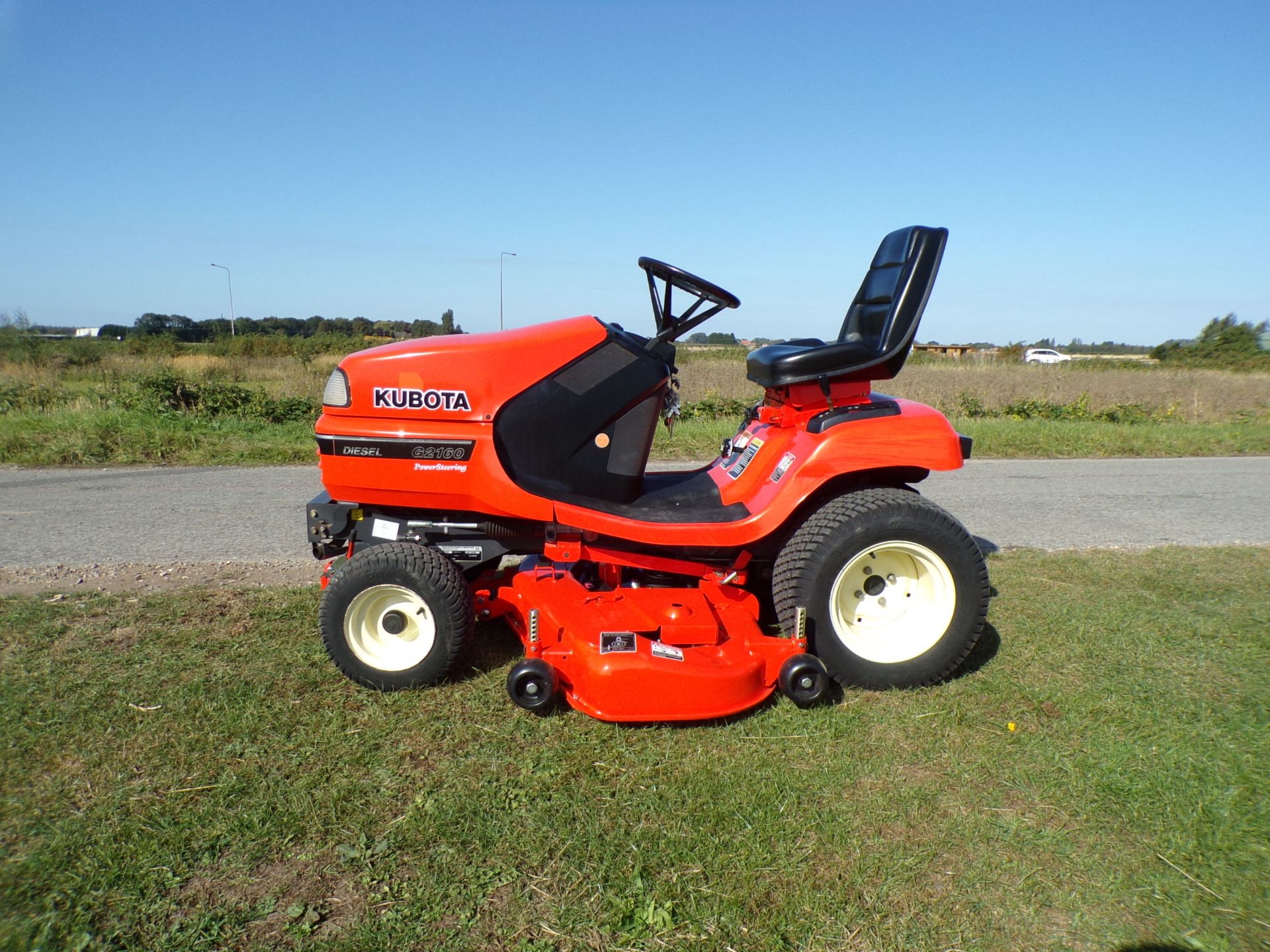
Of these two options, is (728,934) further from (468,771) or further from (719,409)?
(719,409)

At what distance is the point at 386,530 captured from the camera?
11.0 feet

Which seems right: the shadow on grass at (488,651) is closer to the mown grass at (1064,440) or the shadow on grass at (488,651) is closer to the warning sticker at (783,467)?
the warning sticker at (783,467)

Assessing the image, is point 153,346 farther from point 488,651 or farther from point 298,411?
point 488,651

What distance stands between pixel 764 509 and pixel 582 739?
116cm

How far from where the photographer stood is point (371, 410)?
10.4 feet

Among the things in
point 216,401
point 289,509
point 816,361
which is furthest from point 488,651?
point 216,401

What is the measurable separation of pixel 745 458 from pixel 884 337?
0.82 metres

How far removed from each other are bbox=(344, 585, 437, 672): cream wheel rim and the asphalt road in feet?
6.53

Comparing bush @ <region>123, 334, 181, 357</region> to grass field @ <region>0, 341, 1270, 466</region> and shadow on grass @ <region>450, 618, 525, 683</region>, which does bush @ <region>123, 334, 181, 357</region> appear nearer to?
grass field @ <region>0, 341, 1270, 466</region>

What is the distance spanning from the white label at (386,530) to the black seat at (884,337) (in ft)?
5.64

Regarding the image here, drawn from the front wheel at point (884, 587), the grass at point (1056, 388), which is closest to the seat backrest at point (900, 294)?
the front wheel at point (884, 587)

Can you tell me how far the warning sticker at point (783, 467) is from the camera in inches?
133

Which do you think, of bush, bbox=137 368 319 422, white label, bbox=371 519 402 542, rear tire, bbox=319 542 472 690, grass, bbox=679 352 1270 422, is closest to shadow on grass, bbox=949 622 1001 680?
rear tire, bbox=319 542 472 690

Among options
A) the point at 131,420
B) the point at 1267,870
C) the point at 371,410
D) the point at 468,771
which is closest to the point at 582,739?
the point at 468,771
